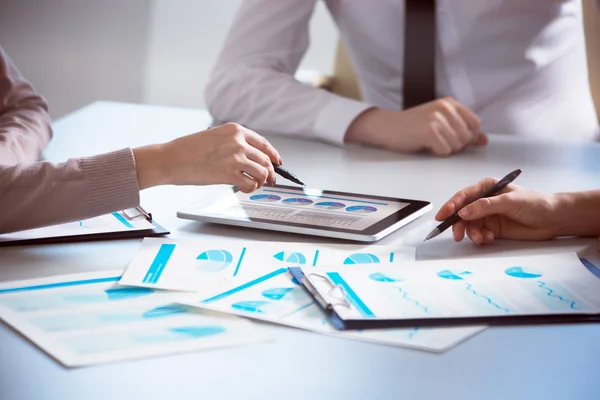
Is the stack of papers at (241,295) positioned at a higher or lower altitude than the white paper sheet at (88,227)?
higher

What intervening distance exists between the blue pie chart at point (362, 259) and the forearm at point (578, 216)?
0.83ft

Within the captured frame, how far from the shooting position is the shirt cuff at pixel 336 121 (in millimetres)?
1496

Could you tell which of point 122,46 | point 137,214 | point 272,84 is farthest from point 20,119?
point 122,46

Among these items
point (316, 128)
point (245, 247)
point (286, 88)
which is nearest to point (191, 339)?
point (245, 247)

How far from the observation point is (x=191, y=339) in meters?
0.74

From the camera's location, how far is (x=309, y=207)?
1.09 m

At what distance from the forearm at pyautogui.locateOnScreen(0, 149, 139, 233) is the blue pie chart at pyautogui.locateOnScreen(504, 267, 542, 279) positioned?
0.45 m

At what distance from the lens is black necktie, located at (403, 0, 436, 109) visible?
1.65m

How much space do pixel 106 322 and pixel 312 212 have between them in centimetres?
37

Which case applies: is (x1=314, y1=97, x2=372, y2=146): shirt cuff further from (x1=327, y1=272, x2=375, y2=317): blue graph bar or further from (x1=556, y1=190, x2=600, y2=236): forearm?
(x1=327, y1=272, x2=375, y2=317): blue graph bar

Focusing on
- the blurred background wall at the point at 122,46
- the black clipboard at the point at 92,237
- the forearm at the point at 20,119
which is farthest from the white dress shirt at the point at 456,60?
the blurred background wall at the point at 122,46

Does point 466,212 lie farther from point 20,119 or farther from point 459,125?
point 20,119

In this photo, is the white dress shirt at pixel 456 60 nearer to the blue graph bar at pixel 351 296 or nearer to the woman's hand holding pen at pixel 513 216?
the woman's hand holding pen at pixel 513 216

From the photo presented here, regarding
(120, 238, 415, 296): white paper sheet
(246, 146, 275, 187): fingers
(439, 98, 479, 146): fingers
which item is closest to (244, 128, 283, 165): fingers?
(246, 146, 275, 187): fingers
